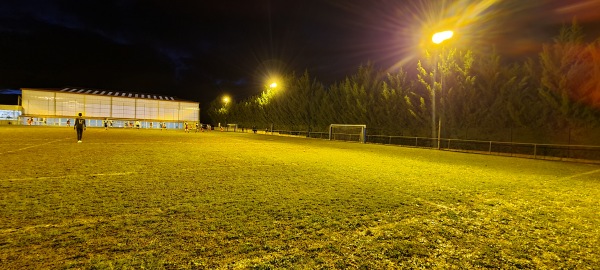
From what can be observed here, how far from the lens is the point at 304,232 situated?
3617 millimetres

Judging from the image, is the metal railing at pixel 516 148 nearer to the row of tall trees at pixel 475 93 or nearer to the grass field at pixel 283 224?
the row of tall trees at pixel 475 93

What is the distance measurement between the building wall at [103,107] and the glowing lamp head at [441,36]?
67.1 metres

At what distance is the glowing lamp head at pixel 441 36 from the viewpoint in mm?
18281

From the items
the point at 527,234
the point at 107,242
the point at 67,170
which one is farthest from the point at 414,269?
the point at 67,170

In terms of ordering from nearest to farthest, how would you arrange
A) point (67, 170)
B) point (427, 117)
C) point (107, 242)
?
point (107, 242), point (67, 170), point (427, 117)

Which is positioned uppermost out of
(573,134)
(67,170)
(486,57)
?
(486,57)

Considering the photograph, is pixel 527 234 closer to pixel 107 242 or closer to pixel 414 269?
pixel 414 269

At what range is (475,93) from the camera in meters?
22.5

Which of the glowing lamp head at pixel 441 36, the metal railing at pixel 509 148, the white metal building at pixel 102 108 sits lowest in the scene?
the metal railing at pixel 509 148

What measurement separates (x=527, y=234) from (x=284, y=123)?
47.1 meters

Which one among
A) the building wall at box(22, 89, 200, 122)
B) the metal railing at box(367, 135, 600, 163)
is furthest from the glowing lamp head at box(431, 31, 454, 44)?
the building wall at box(22, 89, 200, 122)

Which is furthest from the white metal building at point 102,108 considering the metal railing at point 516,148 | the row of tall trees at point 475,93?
the metal railing at point 516,148

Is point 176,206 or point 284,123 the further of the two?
point 284,123

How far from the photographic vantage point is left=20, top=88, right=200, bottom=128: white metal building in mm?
59375
